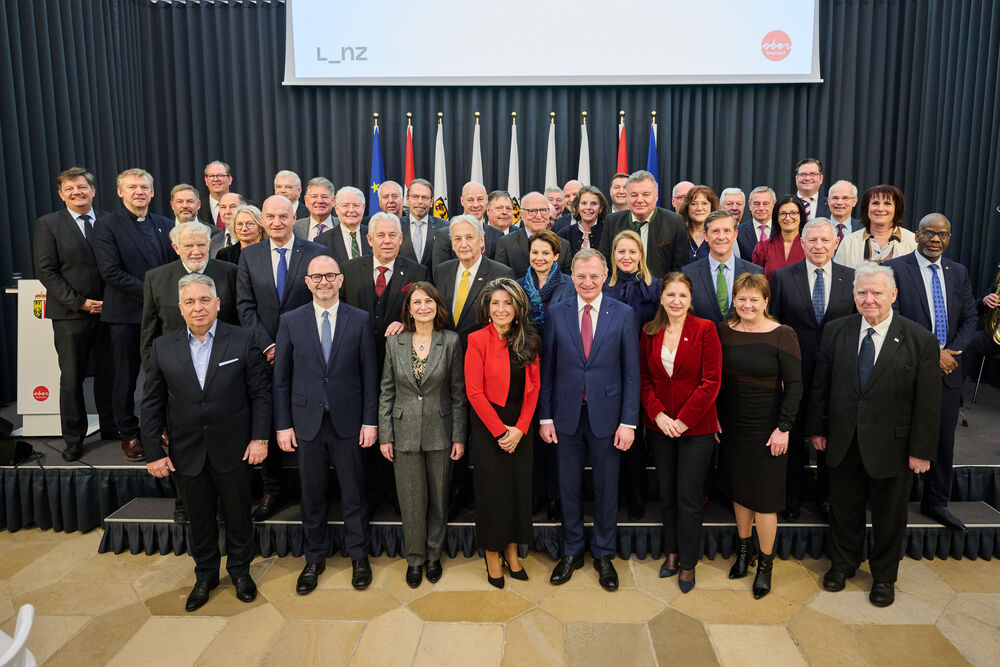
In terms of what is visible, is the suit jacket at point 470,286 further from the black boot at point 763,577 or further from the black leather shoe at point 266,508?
the black boot at point 763,577

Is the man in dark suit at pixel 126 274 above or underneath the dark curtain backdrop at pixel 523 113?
underneath

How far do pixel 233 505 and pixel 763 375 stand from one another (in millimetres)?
2548

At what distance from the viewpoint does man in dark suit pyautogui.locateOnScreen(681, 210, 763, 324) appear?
3.38m

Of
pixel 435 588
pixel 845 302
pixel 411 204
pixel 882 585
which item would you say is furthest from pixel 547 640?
pixel 411 204

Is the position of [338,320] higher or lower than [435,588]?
higher

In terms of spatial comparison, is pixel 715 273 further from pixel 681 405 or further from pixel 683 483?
pixel 683 483

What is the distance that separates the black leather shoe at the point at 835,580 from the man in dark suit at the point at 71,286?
4290 millimetres

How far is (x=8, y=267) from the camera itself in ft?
17.9

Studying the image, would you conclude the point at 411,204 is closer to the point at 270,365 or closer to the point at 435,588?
the point at 270,365

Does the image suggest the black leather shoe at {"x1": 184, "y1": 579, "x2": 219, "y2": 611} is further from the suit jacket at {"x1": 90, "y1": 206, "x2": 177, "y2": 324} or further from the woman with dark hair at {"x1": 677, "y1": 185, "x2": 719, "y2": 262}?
the woman with dark hair at {"x1": 677, "y1": 185, "x2": 719, "y2": 262}

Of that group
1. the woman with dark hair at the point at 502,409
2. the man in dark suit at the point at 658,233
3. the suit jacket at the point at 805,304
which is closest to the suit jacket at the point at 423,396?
the woman with dark hair at the point at 502,409

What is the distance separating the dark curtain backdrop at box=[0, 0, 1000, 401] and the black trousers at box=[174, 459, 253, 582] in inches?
188

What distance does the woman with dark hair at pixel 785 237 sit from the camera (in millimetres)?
3727

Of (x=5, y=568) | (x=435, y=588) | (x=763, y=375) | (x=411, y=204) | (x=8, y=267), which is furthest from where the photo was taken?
(x=8, y=267)
